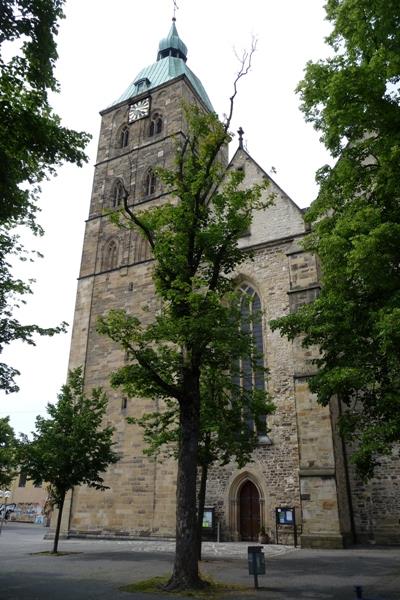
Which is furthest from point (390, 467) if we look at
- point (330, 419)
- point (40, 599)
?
point (40, 599)

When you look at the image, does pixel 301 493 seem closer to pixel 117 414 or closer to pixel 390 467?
pixel 390 467

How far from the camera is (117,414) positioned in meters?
21.6

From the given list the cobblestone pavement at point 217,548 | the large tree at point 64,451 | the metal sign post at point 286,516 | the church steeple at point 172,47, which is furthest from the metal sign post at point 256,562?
the church steeple at point 172,47

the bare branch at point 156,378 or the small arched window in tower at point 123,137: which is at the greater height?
the small arched window in tower at point 123,137

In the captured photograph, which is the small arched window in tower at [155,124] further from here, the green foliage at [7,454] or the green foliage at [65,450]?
the green foliage at [7,454]

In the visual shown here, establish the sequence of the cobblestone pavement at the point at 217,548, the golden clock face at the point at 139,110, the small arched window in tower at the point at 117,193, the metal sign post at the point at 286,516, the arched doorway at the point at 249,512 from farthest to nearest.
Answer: the golden clock face at the point at 139,110
the small arched window in tower at the point at 117,193
the arched doorway at the point at 249,512
the metal sign post at the point at 286,516
the cobblestone pavement at the point at 217,548

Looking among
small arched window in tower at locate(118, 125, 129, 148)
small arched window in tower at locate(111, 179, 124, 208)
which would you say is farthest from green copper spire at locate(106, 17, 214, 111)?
small arched window in tower at locate(111, 179, 124, 208)

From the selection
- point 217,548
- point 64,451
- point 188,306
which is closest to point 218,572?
point 217,548

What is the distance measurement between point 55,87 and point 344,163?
5821mm

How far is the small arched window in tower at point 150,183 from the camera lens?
26828 millimetres

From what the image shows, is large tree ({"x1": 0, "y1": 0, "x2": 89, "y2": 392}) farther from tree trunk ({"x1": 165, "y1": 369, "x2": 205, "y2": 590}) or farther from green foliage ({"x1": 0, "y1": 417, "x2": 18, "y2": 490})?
green foliage ({"x1": 0, "y1": 417, "x2": 18, "y2": 490})

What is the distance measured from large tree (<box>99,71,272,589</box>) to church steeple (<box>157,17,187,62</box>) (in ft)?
100

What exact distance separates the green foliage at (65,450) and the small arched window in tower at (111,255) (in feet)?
32.6

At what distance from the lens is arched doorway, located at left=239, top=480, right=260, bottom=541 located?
17.5 meters
